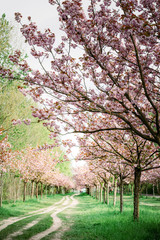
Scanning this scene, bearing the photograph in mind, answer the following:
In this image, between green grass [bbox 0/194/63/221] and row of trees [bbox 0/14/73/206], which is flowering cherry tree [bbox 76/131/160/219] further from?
green grass [bbox 0/194/63/221]

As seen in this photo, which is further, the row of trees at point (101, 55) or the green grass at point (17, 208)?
the green grass at point (17, 208)

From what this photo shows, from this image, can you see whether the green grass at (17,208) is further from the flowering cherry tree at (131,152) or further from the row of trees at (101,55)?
the row of trees at (101,55)

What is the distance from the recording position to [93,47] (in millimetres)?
5047

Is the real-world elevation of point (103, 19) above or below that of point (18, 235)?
above

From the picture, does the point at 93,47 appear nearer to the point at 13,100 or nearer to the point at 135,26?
the point at 135,26

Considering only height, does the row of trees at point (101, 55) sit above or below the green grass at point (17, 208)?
above

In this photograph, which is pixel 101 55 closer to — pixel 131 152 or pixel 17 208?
pixel 131 152

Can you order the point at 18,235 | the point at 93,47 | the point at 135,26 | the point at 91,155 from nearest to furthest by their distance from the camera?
the point at 135,26
the point at 93,47
the point at 18,235
the point at 91,155

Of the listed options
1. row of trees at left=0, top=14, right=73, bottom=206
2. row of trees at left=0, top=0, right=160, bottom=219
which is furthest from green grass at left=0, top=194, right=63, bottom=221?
row of trees at left=0, top=0, right=160, bottom=219

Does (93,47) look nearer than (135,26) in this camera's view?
No

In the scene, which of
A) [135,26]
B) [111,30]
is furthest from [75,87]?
[135,26]

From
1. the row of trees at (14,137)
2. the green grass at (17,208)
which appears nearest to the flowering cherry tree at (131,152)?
the row of trees at (14,137)

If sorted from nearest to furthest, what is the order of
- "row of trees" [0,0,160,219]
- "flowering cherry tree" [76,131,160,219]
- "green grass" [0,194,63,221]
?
"row of trees" [0,0,160,219]
"flowering cherry tree" [76,131,160,219]
"green grass" [0,194,63,221]

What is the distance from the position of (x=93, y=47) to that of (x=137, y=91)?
2076 millimetres
